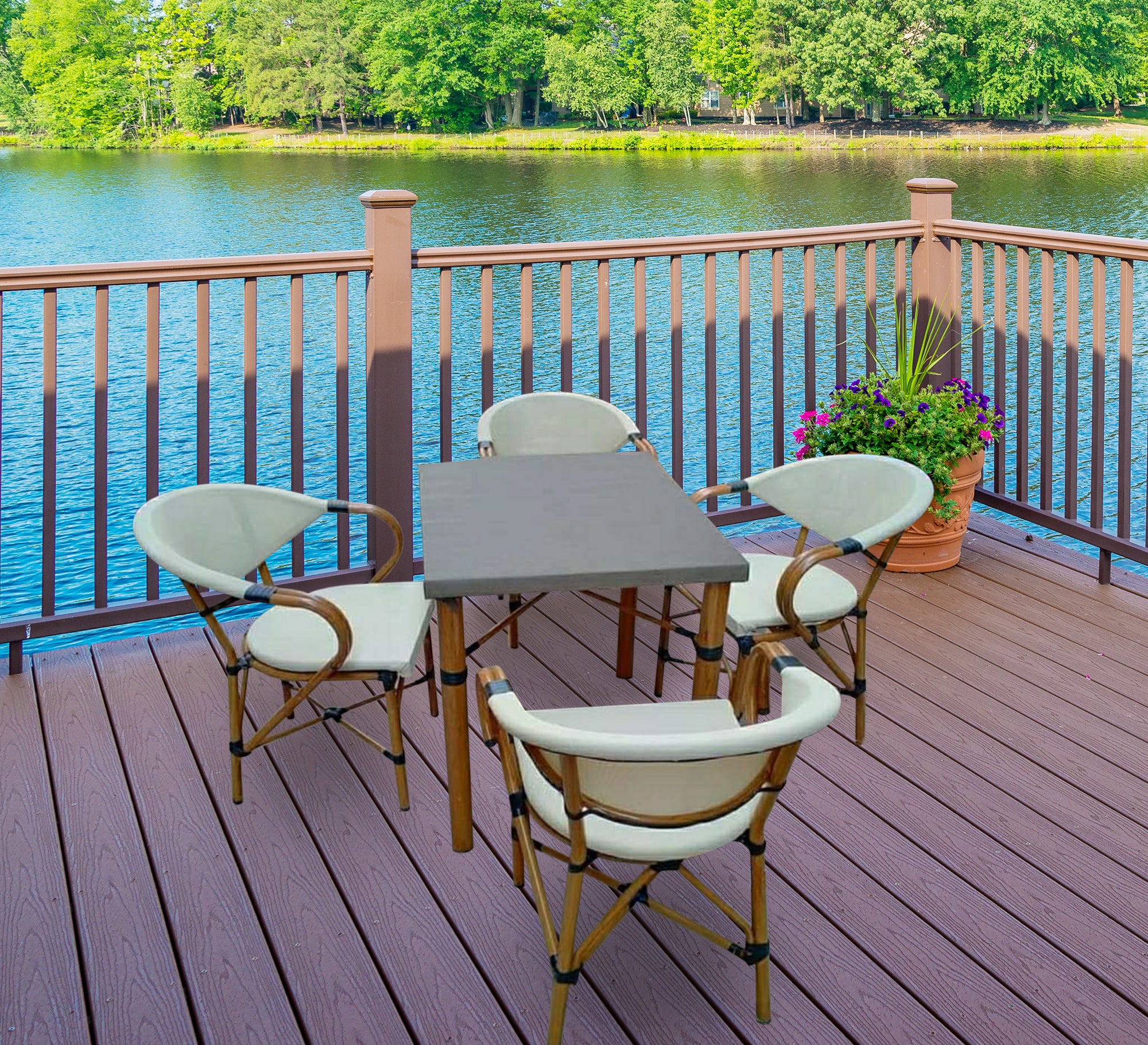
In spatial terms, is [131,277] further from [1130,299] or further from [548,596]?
[1130,299]

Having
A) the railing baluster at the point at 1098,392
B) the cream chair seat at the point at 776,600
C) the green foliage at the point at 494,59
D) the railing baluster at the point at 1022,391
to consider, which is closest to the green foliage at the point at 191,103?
the green foliage at the point at 494,59

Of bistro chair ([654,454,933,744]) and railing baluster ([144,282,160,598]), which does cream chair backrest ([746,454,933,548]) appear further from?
railing baluster ([144,282,160,598])

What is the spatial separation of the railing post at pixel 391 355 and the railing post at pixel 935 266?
174 centimetres

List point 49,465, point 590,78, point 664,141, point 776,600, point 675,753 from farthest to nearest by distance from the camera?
1. point 590,78
2. point 664,141
3. point 49,465
4. point 776,600
5. point 675,753

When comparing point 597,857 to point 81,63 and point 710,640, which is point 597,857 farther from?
point 81,63

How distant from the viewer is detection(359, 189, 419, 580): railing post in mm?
3416

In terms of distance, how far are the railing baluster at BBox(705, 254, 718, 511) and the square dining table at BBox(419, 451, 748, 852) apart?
122cm

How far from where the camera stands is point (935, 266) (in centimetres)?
415

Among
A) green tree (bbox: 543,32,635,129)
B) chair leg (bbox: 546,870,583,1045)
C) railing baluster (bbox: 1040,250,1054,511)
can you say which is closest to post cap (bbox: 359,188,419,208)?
railing baluster (bbox: 1040,250,1054,511)

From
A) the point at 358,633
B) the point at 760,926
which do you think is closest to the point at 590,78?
the point at 358,633

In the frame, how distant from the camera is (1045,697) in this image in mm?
2920

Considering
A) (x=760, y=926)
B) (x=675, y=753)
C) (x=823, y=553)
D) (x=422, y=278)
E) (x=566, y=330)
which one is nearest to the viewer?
(x=675, y=753)

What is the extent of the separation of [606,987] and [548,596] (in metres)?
1.76

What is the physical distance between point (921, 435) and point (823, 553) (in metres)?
1.34
